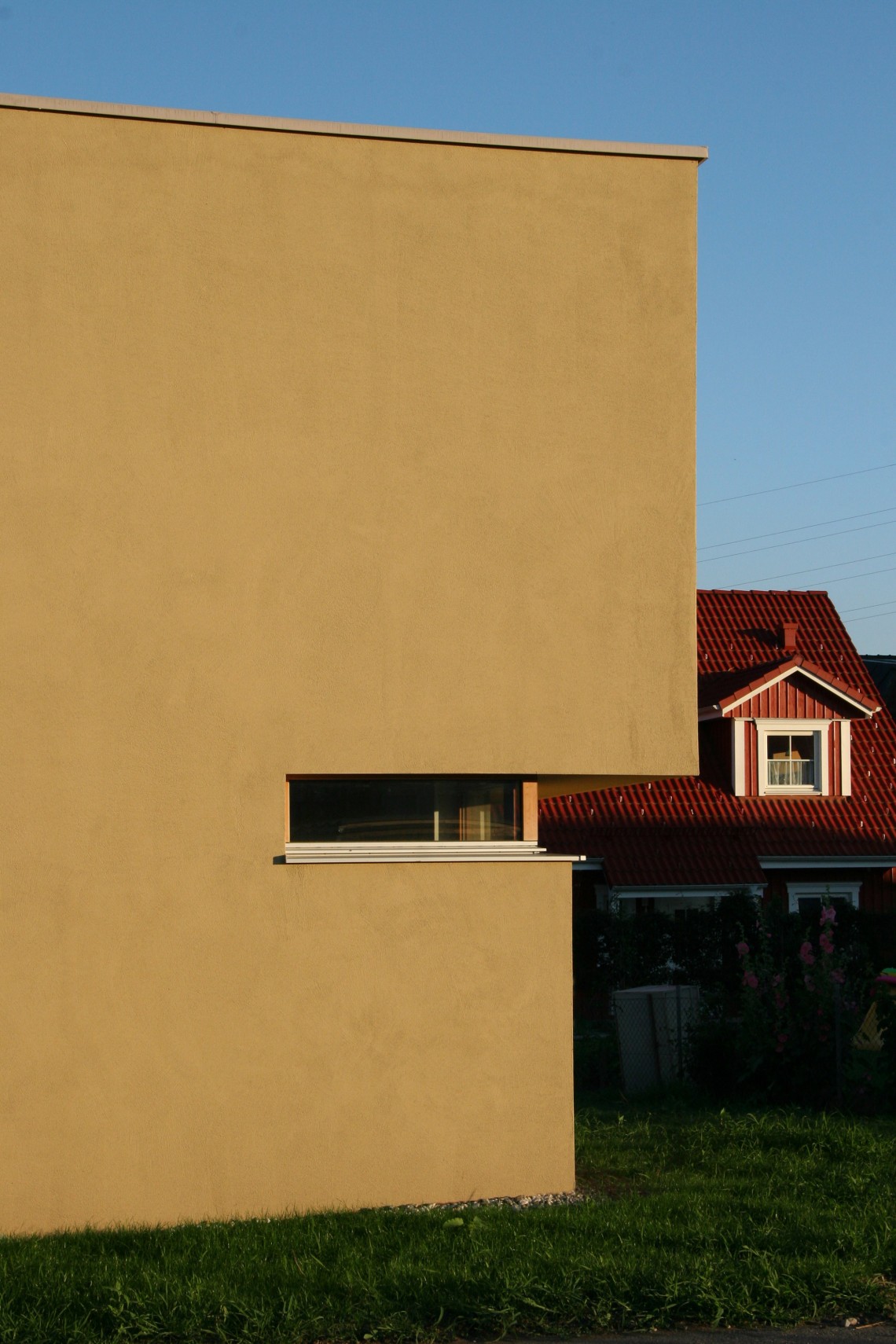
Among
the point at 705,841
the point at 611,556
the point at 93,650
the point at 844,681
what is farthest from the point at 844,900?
the point at 93,650

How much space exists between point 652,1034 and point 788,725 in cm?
1285

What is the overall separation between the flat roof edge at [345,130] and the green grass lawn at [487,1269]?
6518 mm

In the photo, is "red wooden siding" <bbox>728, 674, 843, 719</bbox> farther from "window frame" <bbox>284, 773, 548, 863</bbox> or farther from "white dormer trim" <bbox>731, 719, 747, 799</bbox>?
"window frame" <bbox>284, 773, 548, 863</bbox>

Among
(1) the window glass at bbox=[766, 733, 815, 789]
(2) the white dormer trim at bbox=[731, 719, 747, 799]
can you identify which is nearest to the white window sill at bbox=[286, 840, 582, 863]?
(2) the white dormer trim at bbox=[731, 719, 747, 799]

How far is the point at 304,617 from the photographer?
28.7ft

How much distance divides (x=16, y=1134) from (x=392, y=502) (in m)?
4.31

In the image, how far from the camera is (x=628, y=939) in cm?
2156

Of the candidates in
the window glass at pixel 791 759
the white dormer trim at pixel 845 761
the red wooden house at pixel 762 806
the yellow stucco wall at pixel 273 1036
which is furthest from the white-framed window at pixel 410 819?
the white dormer trim at pixel 845 761

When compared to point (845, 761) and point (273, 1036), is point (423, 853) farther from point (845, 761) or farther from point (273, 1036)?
point (845, 761)

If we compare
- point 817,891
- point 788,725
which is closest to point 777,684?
point 788,725

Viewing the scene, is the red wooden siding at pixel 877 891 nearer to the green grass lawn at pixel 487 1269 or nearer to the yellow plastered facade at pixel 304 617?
the green grass lawn at pixel 487 1269

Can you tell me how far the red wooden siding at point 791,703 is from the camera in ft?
84.0

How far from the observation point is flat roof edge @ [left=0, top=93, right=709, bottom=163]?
8742mm

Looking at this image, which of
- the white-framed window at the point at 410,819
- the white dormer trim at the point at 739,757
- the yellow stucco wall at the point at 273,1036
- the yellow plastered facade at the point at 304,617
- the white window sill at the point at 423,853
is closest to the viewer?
the yellow stucco wall at the point at 273,1036
